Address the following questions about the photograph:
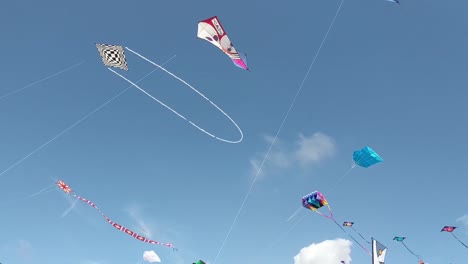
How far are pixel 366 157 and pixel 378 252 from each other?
34.1ft

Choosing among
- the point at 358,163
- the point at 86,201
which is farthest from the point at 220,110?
the point at 86,201

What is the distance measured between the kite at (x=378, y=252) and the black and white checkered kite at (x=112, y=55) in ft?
93.1

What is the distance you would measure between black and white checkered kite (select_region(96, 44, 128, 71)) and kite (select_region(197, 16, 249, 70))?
6585 mm

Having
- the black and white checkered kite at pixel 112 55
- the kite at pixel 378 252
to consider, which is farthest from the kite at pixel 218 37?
the kite at pixel 378 252

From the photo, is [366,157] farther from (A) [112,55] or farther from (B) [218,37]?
(A) [112,55]

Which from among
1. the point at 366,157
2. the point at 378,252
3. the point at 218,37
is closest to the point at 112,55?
the point at 218,37

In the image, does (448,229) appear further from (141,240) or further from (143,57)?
(143,57)

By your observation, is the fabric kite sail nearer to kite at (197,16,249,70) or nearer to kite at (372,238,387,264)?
kite at (372,238,387,264)

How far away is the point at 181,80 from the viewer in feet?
101

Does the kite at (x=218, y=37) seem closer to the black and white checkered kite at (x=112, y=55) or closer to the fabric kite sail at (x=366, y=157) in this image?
the black and white checkered kite at (x=112, y=55)

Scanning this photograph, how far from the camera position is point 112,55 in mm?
29094

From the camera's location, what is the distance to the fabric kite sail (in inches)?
1320

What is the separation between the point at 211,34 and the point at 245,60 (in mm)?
3234

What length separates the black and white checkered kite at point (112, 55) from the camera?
2895cm
